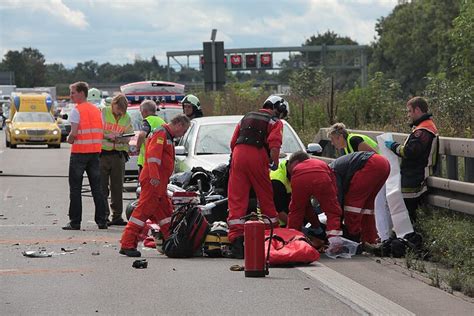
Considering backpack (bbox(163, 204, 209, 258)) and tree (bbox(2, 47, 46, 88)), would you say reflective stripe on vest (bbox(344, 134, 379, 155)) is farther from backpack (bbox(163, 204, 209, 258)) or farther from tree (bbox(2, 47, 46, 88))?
tree (bbox(2, 47, 46, 88))

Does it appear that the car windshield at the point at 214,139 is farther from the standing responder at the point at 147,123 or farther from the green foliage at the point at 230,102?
the green foliage at the point at 230,102

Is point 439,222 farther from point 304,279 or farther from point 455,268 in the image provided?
point 304,279

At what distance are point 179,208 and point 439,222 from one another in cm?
288

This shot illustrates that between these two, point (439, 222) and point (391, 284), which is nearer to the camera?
point (391, 284)

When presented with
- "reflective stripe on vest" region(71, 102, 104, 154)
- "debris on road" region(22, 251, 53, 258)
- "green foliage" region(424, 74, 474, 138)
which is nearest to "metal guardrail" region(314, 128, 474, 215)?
Answer: "green foliage" region(424, 74, 474, 138)

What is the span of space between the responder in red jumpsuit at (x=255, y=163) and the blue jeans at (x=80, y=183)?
10.7 feet

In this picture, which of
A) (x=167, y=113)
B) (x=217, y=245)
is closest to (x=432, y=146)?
(x=217, y=245)

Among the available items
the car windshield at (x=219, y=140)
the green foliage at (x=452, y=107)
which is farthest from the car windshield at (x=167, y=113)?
the car windshield at (x=219, y=140)

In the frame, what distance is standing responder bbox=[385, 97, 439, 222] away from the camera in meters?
12.5

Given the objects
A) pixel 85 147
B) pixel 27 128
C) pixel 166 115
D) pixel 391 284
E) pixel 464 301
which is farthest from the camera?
pixel 27 128

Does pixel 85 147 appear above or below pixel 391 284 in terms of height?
above

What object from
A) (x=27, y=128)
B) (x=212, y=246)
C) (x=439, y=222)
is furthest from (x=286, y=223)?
(x=27, y=128)

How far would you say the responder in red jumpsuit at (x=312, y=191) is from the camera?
12555 mm

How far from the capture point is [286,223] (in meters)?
13.2
